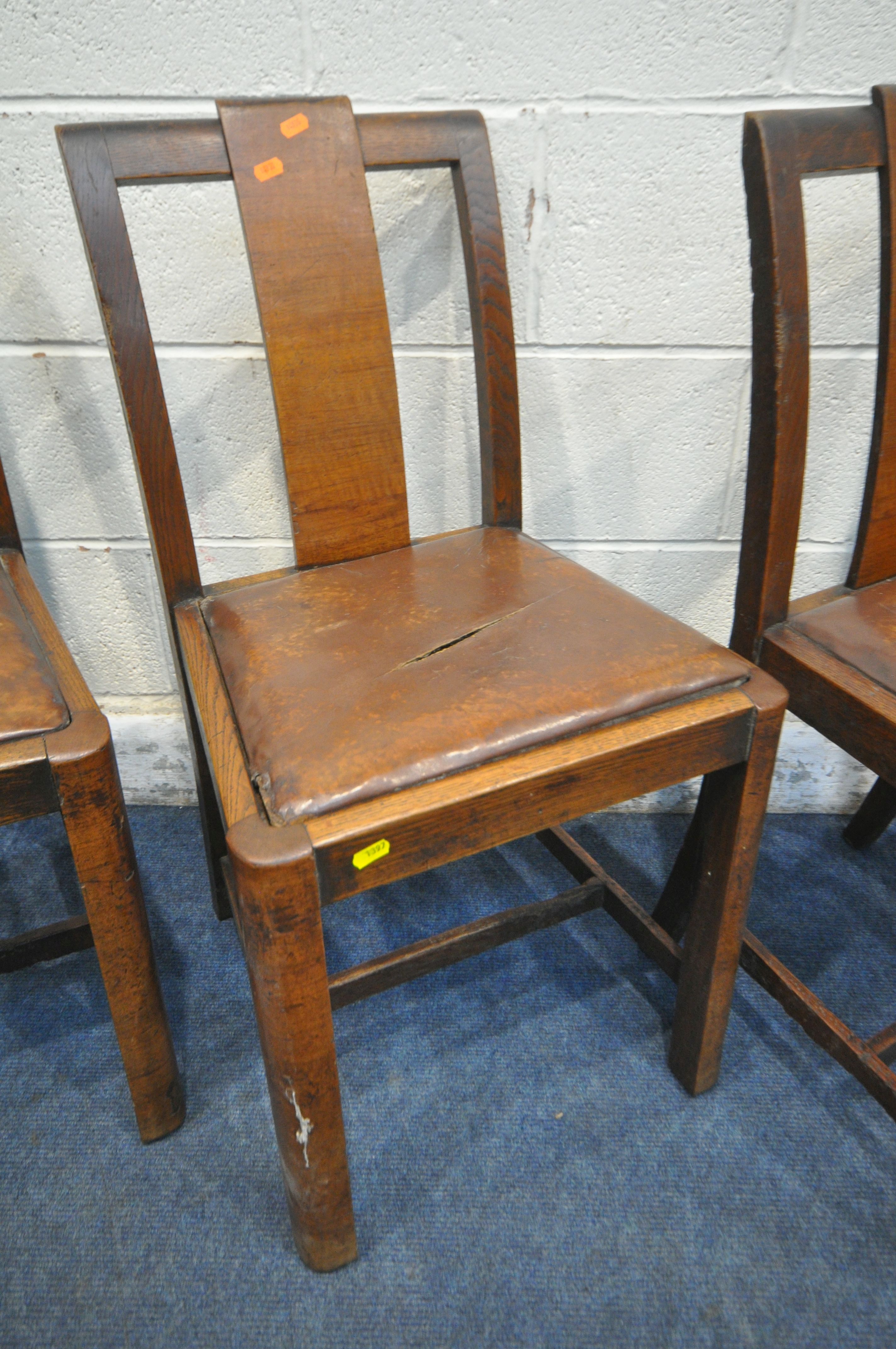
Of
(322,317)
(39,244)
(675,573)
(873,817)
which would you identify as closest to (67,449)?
(39,244)

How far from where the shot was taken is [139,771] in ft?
4.70

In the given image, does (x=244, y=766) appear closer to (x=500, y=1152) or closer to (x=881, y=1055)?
(x=500, y=1152)

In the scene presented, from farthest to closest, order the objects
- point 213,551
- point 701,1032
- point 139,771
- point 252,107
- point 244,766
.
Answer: point 139,771, point 213,551, point 701,1032, point 252,107, point 244,766

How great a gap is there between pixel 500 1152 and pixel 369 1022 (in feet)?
0.77

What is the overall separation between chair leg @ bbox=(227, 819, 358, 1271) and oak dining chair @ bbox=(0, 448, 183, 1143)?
152 mm

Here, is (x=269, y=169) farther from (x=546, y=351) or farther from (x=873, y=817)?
(x=873, y=817)

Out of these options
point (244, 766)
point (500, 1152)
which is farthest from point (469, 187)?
point (500, 1152)

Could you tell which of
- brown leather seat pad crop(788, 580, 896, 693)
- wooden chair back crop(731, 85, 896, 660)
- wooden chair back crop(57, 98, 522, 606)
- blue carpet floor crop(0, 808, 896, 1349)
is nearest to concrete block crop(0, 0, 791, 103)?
wooden chair back crop(57, 98, 522, 606)

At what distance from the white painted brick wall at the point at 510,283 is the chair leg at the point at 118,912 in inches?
22.7

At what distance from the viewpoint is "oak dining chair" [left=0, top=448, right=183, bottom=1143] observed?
718 millimetres

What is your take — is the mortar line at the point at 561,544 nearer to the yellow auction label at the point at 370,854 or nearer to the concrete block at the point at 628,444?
the concrete block at the point at 628,444

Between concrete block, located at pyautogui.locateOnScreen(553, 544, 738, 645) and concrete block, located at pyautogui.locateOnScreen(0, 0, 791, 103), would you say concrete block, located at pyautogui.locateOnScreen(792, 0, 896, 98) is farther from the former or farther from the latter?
concrete block, located at pyautogui.locateOnScreen(553, 544, 738, 645)

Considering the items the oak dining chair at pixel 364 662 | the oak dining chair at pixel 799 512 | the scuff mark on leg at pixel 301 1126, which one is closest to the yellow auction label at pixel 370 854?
the oak dining chair at pixel 364 662

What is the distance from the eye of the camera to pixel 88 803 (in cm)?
74
